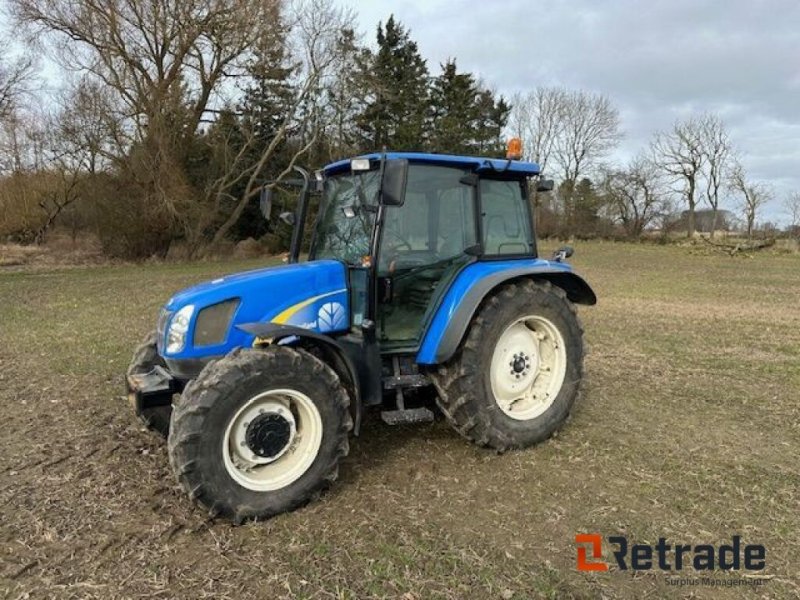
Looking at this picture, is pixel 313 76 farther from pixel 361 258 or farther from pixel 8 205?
pixel 361 258

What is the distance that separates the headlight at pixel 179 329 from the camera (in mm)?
3385

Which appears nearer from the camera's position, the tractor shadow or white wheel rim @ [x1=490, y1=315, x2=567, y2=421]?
the tractor shadow

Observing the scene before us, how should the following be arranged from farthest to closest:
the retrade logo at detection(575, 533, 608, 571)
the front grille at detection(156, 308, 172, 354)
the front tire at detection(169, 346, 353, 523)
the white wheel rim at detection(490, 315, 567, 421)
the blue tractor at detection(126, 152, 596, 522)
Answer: the white wheel rim at detection(490, 315, 567, 421)
the front grille at detection(156, 308, 172, 354)
the blue tractor at detection(126, 152, 596, 522)
the front tire at detection(169, 346, 353, 523)
the retrade logo at detection(575, 533, 608, 571)

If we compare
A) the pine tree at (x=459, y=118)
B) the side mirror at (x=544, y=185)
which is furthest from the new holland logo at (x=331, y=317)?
the pine tree at (x=459, y=118)

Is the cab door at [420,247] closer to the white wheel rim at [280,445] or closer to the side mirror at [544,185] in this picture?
the white wheel rim at [280,445]

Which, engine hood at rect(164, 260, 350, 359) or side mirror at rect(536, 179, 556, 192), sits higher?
side mirror at rect(536, 179, 556, 192)

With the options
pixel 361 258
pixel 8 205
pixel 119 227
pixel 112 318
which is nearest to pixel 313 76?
pixel 119 227

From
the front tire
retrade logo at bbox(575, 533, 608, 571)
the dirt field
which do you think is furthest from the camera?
the front tire

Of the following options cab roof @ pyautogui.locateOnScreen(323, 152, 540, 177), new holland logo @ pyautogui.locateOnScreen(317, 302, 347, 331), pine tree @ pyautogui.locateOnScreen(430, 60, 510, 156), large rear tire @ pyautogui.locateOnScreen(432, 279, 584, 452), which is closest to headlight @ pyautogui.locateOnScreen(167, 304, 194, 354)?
new holland logo @ pyautogui.locateOnScreen(317, 302, 347, 331)

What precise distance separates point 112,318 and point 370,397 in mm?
7944

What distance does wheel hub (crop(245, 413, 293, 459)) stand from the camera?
10.4 feet

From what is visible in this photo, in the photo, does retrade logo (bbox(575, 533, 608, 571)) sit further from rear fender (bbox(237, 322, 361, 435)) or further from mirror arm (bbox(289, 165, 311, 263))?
mirror arm (bbox(289, 165, 311, 263))

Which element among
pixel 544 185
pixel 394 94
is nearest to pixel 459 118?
pixel 394 94

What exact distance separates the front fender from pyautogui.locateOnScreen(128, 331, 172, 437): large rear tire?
1.84m
